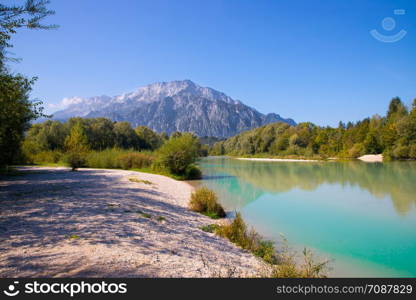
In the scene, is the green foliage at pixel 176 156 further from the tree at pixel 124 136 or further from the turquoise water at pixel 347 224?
the tree at pixel 124 136

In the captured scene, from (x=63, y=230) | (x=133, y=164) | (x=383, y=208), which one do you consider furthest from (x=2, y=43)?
(x=133, y=164)

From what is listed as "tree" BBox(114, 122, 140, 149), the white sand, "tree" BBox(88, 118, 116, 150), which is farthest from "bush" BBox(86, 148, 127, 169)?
the white sand

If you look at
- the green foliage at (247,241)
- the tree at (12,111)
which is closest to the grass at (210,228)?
the green foliage at (247,241)

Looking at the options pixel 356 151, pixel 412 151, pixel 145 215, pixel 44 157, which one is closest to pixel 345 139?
pixel 356 151

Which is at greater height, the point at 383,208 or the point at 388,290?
the point at 388,290

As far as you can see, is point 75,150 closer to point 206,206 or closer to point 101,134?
point 206,206

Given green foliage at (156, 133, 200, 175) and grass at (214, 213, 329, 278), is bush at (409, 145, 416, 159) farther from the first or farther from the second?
grass at (214, 213, 329, 278)

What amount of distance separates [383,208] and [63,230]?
15.0m

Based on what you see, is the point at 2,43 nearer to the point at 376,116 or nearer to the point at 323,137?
the point at 323,137

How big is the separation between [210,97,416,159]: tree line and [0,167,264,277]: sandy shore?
66.5 meters

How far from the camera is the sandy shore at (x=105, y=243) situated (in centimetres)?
424

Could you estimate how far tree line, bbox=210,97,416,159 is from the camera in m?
58.9

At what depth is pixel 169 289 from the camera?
131 inches

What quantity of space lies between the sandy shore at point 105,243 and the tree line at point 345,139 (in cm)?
6653
